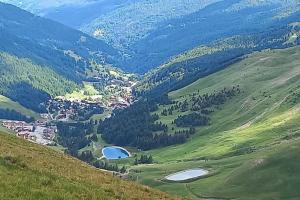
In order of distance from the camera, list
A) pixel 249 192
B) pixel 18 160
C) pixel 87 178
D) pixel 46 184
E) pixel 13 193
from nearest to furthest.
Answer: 1. pixel 13 193
2. pixel 46 184
3. pixel 18 160
4. pixel 87 178
5. pixel 249 192

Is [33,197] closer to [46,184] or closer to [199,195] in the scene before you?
[46,184]

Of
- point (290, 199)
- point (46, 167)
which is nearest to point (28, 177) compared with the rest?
point (46, 167)

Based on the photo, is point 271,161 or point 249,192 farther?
point 271,161

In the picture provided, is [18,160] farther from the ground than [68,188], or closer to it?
farther from the ground

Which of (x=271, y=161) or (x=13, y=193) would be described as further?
(x=271, y=161)

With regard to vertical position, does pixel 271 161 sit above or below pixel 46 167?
above

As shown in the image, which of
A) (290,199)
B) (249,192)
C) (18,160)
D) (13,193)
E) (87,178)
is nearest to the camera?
(13,193)

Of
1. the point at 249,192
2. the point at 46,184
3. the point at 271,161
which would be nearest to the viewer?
the point at 46,184

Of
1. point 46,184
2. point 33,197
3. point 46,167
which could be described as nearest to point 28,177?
point 46,184

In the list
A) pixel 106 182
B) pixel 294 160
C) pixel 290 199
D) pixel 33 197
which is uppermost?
pixel 294 160

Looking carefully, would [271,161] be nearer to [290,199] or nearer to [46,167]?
[290,199]
